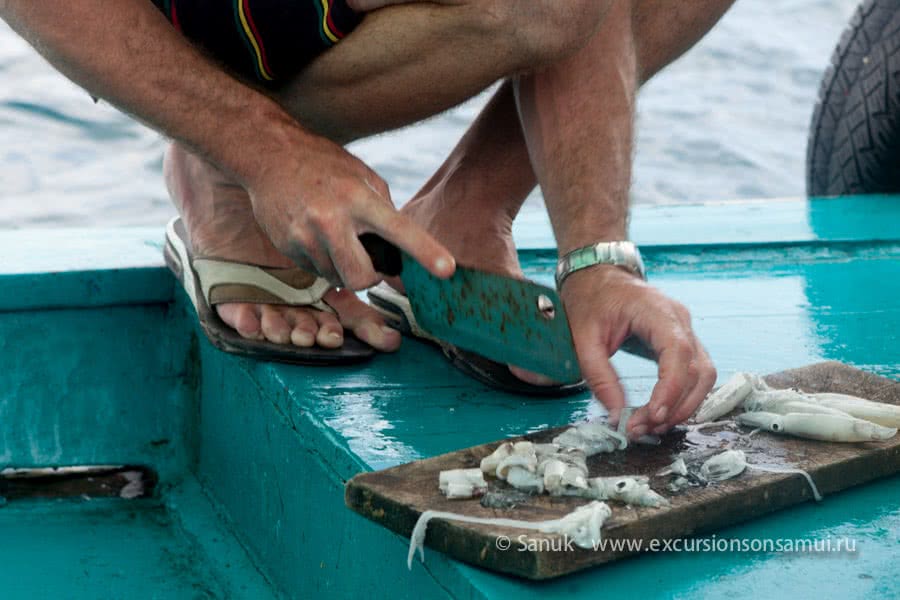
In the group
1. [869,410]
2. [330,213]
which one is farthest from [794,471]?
[330,213]

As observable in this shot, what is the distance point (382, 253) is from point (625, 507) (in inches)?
15.9

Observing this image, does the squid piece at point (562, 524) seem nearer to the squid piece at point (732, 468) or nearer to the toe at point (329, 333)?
the squid piece at point (732, 468)

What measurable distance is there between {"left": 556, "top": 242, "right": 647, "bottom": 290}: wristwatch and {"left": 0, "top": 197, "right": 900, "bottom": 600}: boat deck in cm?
16

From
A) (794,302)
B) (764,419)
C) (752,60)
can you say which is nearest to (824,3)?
(752,60)

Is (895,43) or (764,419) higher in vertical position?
(895,43)

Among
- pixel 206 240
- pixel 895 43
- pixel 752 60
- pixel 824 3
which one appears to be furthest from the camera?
pixel 824 3

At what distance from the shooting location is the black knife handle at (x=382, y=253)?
1.29 metres

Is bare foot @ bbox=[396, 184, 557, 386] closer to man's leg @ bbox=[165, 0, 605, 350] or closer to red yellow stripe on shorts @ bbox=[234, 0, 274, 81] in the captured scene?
man's leg @ bbox=[165, 0, 605, 350]

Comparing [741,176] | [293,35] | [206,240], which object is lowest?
[741,176]

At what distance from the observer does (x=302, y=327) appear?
1561 millimetres

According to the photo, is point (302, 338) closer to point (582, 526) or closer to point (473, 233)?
point (473, 233)

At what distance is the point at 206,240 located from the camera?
1.69 metres

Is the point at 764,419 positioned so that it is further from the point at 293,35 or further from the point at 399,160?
the point at 399,160

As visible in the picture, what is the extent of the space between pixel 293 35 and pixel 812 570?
86 centimetres
